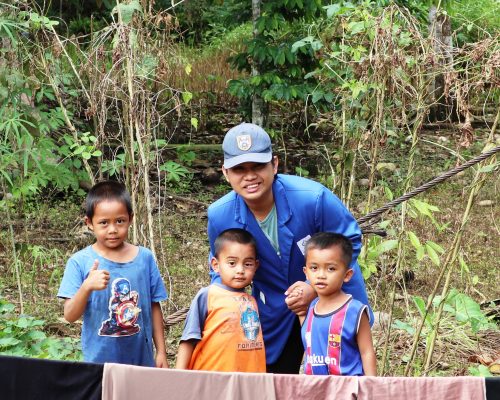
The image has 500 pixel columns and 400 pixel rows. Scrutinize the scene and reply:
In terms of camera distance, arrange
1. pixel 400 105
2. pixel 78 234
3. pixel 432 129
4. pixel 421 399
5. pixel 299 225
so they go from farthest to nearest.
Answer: pixel 432 129
pixel 78 234
pixel 400 105
pixel 299 225
pixel 421 399

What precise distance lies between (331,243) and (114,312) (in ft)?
2.88

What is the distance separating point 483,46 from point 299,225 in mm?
1236

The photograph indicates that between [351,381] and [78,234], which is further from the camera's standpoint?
[78,234]

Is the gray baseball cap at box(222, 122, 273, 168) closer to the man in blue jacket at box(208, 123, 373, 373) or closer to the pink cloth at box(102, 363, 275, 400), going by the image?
the man in blue jacket at box(208, 123, 373, 373)

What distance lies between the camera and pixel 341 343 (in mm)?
3219

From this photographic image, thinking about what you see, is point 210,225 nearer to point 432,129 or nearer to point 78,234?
point 78,234

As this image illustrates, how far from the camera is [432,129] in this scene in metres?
11.6

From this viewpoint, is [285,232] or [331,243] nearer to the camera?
[331,243]

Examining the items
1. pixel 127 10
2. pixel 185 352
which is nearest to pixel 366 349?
pixel 185 352

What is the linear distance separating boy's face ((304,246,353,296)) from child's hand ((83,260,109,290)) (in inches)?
29.1

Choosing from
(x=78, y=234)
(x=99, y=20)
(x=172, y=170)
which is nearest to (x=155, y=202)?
(x=78, y=234)

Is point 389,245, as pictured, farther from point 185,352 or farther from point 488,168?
point 185,352

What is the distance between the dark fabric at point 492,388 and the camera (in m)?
2.76

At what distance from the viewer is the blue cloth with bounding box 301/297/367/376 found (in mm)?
3219
